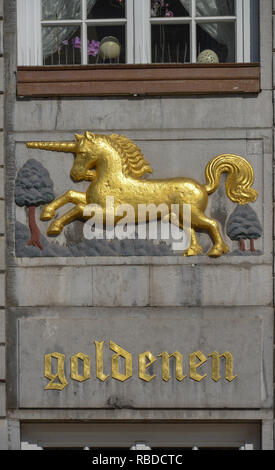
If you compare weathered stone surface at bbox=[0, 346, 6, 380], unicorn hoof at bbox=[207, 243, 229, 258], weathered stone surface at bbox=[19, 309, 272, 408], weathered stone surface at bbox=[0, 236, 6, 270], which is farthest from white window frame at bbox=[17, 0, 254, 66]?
weathered stone surface at bbox=[0, 346, 6, 380]

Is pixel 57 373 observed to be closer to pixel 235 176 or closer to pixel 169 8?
pixel 235 176

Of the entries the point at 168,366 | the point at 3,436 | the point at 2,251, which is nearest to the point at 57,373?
the point at 3,436

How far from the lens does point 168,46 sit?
378 inches

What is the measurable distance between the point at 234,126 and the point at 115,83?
1391 millimetres

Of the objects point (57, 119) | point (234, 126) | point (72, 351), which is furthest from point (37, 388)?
point (234, 126)

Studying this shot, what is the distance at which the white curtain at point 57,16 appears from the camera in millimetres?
9648

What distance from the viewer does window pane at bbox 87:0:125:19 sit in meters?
9.61

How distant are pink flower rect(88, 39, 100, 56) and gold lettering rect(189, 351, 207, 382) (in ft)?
11.6

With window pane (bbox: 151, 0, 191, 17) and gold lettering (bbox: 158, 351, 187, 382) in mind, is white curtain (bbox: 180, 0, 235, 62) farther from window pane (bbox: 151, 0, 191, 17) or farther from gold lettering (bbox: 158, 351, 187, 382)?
gold lettering (bbox: 158, 351, 187, 382)

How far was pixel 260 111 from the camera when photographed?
932cm

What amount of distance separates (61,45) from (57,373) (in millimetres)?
3689

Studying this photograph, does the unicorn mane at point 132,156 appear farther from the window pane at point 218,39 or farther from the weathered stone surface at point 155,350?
the weathered stone surface at point 155,350

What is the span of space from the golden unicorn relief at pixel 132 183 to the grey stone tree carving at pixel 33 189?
0.12m
